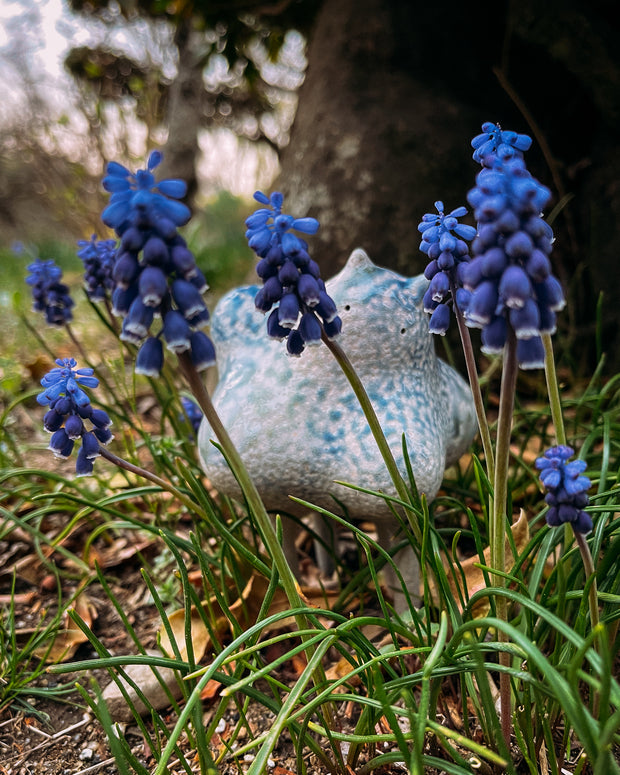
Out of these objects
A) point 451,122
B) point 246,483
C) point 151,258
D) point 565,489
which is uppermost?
point 451,122

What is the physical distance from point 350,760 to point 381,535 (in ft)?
2.10

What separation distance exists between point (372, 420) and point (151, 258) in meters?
0.69

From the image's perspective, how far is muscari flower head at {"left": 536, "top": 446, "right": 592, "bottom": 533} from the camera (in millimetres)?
1141

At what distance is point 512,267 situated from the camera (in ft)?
3.41

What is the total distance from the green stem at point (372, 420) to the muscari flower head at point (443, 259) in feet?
0.74

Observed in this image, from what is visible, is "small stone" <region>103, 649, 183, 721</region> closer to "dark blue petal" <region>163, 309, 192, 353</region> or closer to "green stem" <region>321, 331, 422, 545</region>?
"green stem" <region>321, 331, 422, 545</region>

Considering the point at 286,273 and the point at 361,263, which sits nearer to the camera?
the point at 286,273

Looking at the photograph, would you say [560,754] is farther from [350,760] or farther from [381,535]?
[381,535]

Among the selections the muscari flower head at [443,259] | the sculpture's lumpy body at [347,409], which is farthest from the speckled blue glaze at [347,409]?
the muscari flower head at [443,259]

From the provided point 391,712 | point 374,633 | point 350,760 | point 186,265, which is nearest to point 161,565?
point 374,633

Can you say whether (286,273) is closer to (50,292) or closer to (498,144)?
(498,144)

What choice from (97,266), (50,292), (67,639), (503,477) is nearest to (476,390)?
(503,477)

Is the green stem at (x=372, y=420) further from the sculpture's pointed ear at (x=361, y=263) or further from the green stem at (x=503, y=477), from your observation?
the sculpture's pointed ear at (x=361, y=263)

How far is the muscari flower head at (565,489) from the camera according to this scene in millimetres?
1141
